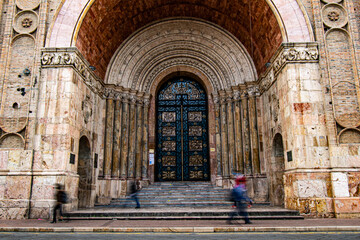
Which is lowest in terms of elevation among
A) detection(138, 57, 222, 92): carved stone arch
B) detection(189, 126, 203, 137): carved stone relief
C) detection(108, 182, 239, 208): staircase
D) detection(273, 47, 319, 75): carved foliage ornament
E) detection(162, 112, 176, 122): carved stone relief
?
detection(108, 182, 239, 208): staircase

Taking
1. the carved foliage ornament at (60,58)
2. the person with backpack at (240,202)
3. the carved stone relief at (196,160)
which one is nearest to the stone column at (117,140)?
the carved foliage ornament at (60,58)

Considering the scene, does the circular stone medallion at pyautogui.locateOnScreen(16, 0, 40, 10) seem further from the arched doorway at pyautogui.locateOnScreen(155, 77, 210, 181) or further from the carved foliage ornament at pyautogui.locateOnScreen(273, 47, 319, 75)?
the carved foliage ornament at pyautogui.locateOnScreen(273, 47, 319, 75)

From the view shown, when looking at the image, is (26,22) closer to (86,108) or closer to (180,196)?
(86,108)

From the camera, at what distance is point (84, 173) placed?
40.9 feet

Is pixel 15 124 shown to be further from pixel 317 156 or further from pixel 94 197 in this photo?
pixel 317 156

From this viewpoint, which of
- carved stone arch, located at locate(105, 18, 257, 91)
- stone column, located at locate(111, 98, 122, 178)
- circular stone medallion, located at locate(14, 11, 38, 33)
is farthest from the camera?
carved stone arch, located at locate(105, 18, 257, 91)

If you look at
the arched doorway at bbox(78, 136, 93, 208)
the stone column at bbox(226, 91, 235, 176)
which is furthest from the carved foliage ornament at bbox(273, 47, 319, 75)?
the arched doorway at bbox(78, 136, 93, 208)

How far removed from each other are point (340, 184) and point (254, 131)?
4666 millimetres

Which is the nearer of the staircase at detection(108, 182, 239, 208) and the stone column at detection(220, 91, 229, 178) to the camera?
the staircase at detection(108, 182, 239, 208)

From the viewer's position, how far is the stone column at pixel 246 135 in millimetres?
13766

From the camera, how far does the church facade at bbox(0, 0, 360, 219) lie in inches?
404

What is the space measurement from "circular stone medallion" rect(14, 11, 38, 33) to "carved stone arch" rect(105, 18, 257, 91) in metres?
4.08

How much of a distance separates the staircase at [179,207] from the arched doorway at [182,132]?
908mm

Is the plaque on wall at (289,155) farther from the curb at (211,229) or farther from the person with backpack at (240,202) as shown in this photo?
the curb at (211,229)
